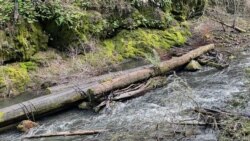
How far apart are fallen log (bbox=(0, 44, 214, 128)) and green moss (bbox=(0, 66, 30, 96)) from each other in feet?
6.81

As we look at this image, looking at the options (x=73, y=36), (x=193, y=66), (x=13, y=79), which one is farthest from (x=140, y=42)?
(x=13, y=79)

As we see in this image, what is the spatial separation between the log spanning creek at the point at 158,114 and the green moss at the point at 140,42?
14.6 feet

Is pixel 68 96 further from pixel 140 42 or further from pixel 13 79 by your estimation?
pixel 140 42

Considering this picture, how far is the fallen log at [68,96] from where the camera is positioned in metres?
9.62

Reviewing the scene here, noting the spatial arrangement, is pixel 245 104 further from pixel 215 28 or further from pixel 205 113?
pixel 215 28

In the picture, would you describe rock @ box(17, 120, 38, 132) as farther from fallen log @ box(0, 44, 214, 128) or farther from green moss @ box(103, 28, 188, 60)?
green moss @ box(103, 28, 188, 60)

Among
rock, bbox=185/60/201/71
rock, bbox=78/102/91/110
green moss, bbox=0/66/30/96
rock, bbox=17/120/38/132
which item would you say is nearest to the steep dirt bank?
A: green moss, bbox=0/66/30/96

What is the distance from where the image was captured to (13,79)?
12.5 meters

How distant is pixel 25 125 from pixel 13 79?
3453 mm

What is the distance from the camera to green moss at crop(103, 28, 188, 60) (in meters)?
16.1

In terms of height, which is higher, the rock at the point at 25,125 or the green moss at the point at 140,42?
the green moss at the point at 140,42

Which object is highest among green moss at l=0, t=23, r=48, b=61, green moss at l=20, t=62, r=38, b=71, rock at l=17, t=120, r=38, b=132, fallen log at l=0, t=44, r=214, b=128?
green moss at l=0, t=23, r=48, b=61

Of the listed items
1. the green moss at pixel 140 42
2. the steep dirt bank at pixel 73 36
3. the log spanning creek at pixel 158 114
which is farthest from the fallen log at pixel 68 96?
the green moss at pixel 140 42

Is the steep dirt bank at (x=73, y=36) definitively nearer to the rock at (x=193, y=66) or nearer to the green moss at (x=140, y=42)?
the green moss at (x=140, y=42)
